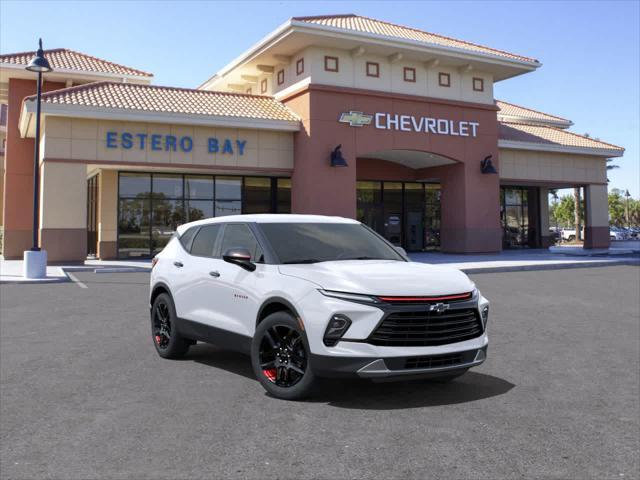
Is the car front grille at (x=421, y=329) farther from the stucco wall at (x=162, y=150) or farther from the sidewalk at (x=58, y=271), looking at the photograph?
the stucco wall at (x=162, y=150)

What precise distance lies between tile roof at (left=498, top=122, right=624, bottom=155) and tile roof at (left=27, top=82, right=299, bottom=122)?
13.4m

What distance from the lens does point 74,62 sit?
29.6 m

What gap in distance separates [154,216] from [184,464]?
82.5 feet

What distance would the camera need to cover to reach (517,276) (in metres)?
19.4

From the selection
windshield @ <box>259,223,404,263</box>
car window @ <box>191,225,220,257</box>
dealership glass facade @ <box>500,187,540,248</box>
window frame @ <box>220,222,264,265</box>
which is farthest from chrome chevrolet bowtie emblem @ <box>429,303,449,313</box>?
dealership glass facade @ <box>500,187,540,248</box>

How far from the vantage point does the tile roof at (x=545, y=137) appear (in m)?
33.4

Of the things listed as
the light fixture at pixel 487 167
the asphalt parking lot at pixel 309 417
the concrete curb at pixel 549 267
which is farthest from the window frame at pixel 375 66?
the asphalt parking lot at pixel 309 417

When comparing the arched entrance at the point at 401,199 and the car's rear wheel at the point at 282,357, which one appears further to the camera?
the arched entrance at the point at 401,199

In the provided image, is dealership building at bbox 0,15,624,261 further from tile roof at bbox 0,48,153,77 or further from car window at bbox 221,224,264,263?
car window at bbox 221,224,264,263

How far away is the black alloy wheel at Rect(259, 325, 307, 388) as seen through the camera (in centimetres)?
531

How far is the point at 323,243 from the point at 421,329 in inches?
66.6

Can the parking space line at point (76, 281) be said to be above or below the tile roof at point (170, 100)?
below

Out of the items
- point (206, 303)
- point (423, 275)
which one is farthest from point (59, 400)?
point (423, 275)

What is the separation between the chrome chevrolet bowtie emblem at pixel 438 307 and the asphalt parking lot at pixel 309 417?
88 cm
